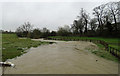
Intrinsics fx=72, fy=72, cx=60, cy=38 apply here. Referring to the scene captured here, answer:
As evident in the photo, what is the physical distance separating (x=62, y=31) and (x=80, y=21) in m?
14.4

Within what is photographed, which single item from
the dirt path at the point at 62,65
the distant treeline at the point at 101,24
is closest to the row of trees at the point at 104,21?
the distant treeline at the point at 101,24

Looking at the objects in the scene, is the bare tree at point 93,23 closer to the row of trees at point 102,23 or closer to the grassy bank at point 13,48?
the row of trees at point 102,23

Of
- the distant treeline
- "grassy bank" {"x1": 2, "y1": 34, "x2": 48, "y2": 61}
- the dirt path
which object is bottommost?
the dirt path

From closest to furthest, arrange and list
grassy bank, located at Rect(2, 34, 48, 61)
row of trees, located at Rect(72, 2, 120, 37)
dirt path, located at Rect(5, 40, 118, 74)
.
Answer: dirt path, located at Rect(5, 40, 118, 74), grassy bank, located at Rect(2, 34, 48, 61), row of trees, located at Rect(72, 2, 120, 37)

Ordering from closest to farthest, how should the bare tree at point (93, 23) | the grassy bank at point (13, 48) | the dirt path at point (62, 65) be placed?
the dirt path at point (62, 65), the grassy bank at point (13, 48), the bare tree at point (93, 23)

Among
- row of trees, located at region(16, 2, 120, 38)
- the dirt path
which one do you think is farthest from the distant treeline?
the dirt path

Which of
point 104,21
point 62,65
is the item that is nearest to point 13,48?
point 62,65

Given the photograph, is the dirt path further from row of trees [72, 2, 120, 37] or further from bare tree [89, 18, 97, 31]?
bare tree [89, 18, 97, 31]

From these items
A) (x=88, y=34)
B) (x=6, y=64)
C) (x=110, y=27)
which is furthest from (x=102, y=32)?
(x=6, y=64)

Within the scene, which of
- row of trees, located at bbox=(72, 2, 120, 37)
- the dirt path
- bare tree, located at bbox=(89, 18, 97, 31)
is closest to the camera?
the dirt path

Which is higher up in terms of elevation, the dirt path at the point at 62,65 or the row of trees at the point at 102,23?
the row of trees at the point at 102,23

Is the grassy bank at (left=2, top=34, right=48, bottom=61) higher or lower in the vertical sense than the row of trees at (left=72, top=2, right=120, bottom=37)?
lower

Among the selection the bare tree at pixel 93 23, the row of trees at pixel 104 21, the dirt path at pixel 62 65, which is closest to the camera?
the dirt path at pixel 62 65

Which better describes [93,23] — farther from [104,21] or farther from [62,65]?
[62,65]
